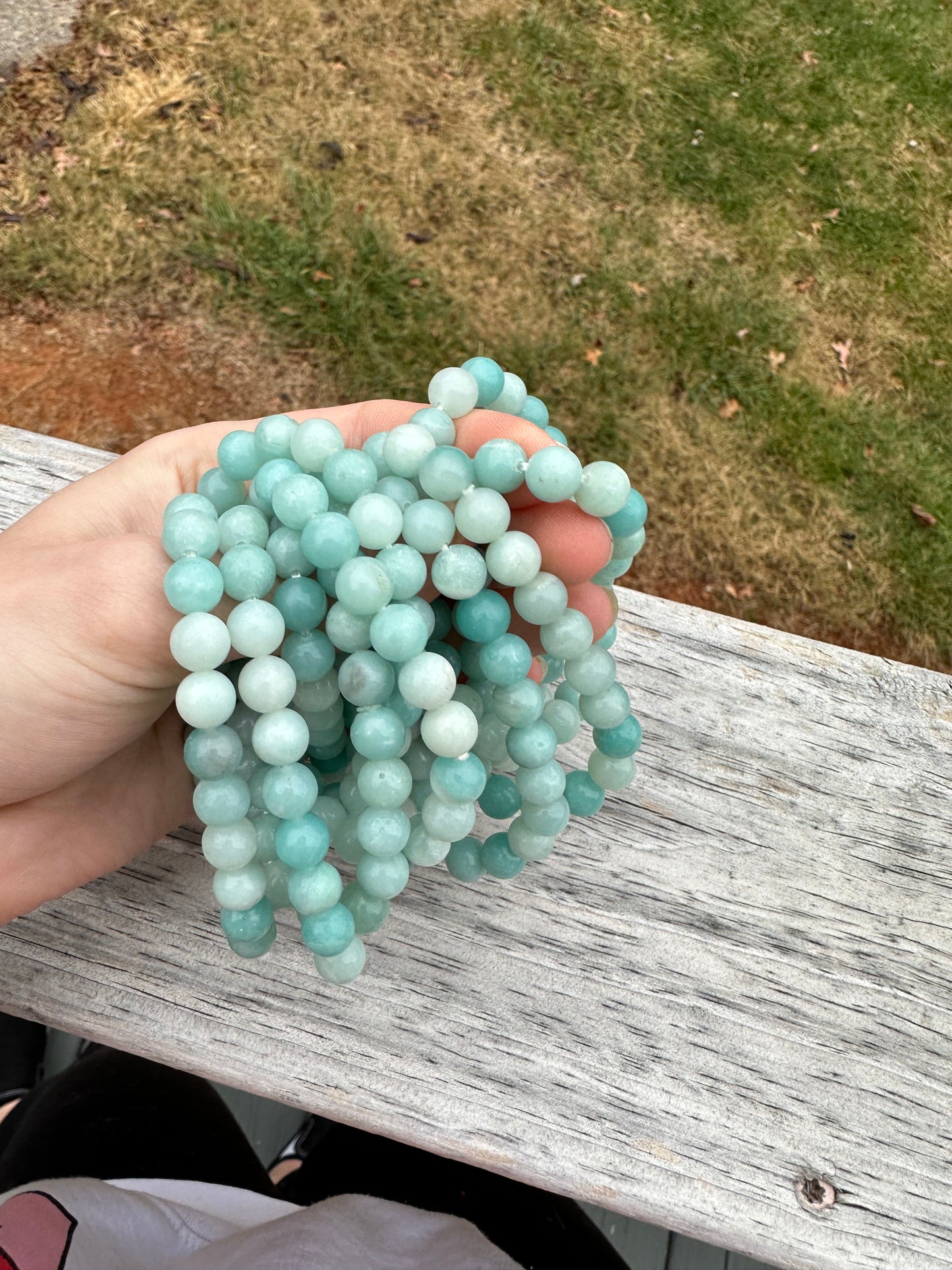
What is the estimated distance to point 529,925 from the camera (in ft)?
3.65

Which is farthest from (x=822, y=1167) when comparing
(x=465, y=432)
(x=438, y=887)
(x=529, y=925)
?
(x=465, y=432)

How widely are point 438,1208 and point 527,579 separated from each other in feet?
3.94

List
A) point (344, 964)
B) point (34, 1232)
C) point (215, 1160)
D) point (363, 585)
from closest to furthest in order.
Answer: point (363, 585) → point (344, 964) → point (34, 1232) → point (215, 1160)

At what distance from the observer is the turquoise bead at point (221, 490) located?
962 millimetres

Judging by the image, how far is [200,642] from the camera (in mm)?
828

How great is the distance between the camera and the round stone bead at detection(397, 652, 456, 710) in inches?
32.5

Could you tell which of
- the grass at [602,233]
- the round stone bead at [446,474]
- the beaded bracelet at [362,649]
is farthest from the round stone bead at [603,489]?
the grass at [602,233]

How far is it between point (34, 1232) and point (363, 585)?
40.0 inches

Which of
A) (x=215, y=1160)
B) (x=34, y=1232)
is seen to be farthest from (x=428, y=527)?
(x=215, y=1160)

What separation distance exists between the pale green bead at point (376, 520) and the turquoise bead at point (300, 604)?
2.7 inches

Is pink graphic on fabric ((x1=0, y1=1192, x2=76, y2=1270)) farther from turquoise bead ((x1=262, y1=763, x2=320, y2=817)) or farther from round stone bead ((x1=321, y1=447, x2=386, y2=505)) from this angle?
round stone bead ((x1=321, y1=447, x2=386, y2=505))

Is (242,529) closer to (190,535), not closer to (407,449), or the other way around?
(190,535)

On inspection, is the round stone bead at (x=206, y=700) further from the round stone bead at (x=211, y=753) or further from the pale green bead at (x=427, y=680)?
the pale green bead at (x=427, y=680)

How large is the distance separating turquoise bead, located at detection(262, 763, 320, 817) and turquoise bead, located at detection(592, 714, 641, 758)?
302 millimetres
